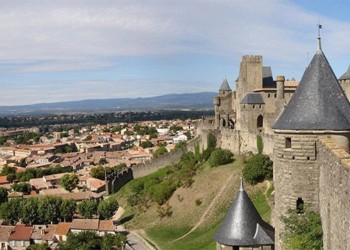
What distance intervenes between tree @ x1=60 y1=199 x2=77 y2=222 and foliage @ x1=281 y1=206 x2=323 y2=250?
138ft

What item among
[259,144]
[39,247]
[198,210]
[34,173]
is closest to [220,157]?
[259,144]

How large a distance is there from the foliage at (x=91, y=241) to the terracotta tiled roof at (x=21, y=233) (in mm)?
6695

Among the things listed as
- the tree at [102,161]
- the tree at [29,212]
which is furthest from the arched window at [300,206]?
the tree at [102,161]

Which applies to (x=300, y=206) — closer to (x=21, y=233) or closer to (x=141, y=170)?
(x=21, y=233)

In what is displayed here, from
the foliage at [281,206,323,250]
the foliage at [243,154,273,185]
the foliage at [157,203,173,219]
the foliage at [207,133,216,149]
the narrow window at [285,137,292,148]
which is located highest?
the narrow window at [285,137,292,148]

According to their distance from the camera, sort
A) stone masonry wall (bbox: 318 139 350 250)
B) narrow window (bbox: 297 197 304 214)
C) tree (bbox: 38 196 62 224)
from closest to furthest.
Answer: stone masonry wall (bbox: 318 139 350 250), narrow window (bbox: 297 197 304 214), tree (bbox: 38 196 62 224)

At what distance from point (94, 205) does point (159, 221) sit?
1368cm

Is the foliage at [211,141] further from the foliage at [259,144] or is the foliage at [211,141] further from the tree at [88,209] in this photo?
the tree at [88,209]

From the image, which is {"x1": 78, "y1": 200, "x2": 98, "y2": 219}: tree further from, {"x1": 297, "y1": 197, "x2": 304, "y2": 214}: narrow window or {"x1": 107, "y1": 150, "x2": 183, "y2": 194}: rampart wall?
{"x1": 297, "y1": 197, "x2": 304, "y2": 214}: narrow window

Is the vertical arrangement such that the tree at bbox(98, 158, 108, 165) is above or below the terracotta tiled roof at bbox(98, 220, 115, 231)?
below

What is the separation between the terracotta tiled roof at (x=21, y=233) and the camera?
45.3m

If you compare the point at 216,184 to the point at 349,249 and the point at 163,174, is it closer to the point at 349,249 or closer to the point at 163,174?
the point at 163,174

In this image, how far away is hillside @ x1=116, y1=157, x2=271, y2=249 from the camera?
32.9 meters

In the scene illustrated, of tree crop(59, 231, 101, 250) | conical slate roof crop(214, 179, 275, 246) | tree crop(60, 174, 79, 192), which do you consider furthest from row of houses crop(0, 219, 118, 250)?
conical slate roof crop(214, 179, 275, 246)
